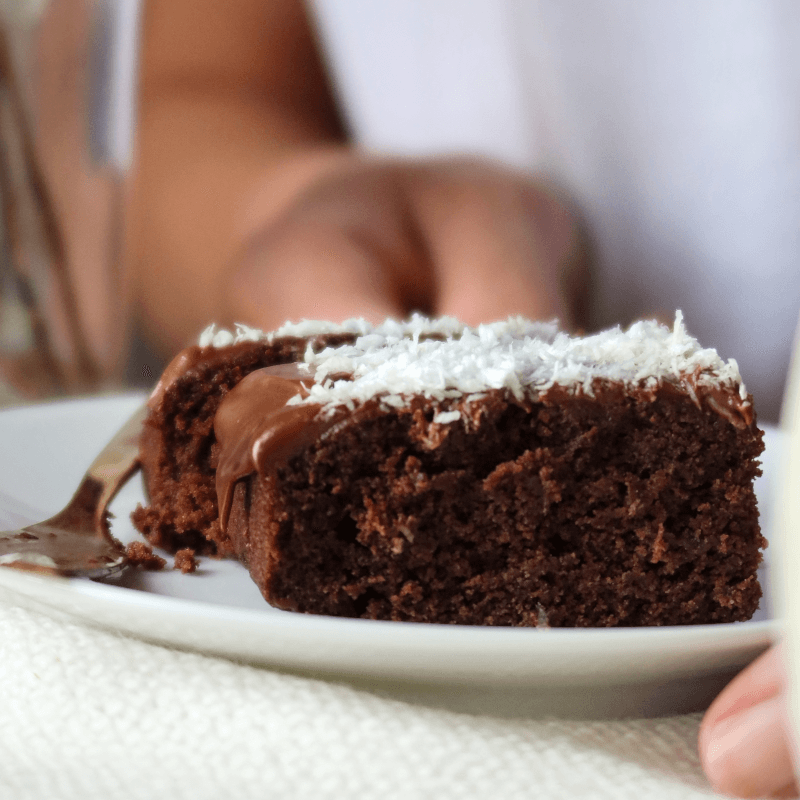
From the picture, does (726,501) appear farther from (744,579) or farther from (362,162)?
(362,162)

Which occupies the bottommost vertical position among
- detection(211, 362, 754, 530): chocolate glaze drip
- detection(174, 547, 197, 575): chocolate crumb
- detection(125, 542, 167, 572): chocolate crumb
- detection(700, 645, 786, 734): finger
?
detection(174, 547, 197, 575): chocolate crumb

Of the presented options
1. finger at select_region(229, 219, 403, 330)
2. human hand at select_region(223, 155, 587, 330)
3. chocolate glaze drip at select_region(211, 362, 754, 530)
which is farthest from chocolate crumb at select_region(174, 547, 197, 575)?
human hand at select_region(223, 155, 587, 330)

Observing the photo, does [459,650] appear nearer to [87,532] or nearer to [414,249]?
[87,532]

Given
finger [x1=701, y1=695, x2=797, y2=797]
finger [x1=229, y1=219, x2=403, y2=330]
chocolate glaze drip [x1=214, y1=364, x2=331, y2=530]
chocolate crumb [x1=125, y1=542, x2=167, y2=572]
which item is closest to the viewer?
finger [x1=701, y1=695, x2=797, y2=797]

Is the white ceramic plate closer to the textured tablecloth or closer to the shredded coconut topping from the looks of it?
the textured tablecloth

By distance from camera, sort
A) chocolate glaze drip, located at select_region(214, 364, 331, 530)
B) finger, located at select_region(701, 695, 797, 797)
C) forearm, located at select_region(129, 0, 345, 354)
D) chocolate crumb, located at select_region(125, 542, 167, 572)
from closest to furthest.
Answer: finger, located at select_region(701, 695, 797, 797) < chocolate glaze drip, located at select_region(214, 364, 331, 530) < chocolate crumb, located at select_region(125, 542, 167, 572) < forearm, located at select_region(129, 0, 345, 354)

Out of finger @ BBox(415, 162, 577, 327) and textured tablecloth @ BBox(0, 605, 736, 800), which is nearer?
textured tablecloth @ BBox(0, 605, 736, 800)

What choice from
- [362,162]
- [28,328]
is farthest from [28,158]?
[362,162]
